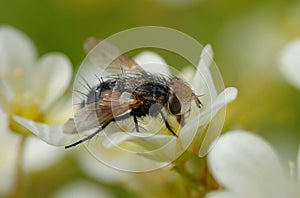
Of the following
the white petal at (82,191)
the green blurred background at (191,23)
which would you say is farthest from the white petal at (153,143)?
the green blurred background at (191,23)

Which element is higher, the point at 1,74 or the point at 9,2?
the point at 1,74

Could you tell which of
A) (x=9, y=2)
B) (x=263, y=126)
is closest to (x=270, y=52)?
(x=263, y=126)

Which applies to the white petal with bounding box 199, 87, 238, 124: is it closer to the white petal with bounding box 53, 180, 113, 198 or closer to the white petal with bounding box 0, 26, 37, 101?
the white petal with bounding box 0, 26, 37, 101

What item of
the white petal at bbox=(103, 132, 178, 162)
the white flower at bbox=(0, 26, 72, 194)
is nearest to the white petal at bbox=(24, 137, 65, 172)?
the white flower at bbox=(0, 26, 72, 194)

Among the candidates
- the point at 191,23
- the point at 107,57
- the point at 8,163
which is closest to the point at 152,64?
the point at 107,57

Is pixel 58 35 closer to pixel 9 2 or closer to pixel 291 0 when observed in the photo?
pixel 9 2
